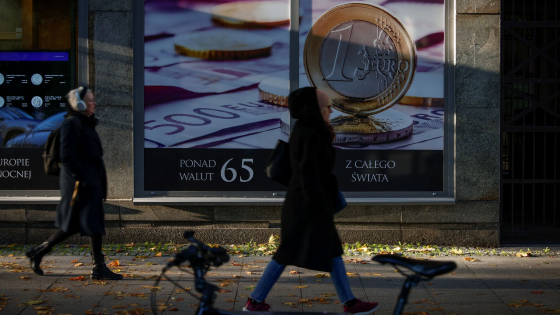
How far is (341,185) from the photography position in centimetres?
755

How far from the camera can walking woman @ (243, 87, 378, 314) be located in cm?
411

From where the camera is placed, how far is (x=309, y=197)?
4098mm

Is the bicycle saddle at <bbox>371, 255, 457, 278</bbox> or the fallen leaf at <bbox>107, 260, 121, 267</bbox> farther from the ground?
the bicycle saddle at <bbox>371, 255, 457, 278</bbox>

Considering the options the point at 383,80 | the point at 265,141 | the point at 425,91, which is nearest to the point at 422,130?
the point at 425,91

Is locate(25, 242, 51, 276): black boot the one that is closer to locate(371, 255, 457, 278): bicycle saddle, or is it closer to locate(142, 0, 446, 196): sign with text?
locate(142, 0, 446, 196): sign with text

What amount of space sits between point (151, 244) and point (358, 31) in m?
3.77

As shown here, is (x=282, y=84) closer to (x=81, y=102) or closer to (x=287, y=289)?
(x=81, y=102)

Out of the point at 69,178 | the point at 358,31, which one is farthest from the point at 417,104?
the point at 69,178

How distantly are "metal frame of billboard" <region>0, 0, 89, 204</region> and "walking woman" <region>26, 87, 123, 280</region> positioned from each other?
1900mm

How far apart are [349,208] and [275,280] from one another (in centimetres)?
333

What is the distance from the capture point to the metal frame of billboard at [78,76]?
7.45 meters

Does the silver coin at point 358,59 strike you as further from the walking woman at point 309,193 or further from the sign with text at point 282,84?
the walking woman at point 309,193

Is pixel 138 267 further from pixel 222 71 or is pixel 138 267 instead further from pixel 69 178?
pixel 222 71

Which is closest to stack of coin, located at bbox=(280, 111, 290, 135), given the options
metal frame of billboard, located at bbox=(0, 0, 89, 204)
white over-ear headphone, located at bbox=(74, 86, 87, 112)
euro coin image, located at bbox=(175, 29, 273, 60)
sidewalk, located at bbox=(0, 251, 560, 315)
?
euro coin image, located at bbox=(175, 29, 273, 60)
